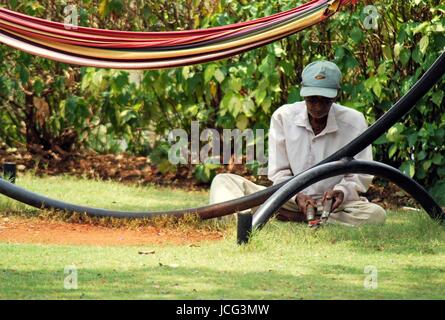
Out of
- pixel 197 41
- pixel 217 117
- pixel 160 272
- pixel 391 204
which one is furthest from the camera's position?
pixel 217 117

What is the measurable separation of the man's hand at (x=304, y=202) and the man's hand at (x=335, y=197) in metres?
0.08

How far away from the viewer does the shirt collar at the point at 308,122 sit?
670 cm

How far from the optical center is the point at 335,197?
6480 millimetres

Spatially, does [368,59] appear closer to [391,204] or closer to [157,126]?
[391,204]

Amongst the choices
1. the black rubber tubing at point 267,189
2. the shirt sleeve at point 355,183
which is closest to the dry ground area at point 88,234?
the black rubber tubing at point 267,189

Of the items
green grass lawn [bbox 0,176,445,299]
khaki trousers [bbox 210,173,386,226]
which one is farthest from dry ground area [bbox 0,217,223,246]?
khaki trousers [bbox 210,173,386,226]

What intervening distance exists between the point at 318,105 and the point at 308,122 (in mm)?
221

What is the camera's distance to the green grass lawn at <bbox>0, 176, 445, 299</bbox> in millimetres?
4758

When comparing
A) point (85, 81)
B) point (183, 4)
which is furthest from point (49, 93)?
point (183, 4)

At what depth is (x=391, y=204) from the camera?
790cm

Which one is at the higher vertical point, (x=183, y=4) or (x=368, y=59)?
(x=183, y=4)

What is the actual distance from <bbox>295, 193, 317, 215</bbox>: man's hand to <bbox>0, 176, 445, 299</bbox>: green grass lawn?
17cm

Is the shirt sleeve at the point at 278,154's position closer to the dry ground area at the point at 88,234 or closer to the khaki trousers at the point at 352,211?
the khaki trousers at the point at 352,211

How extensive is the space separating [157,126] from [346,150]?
3.33 meters
